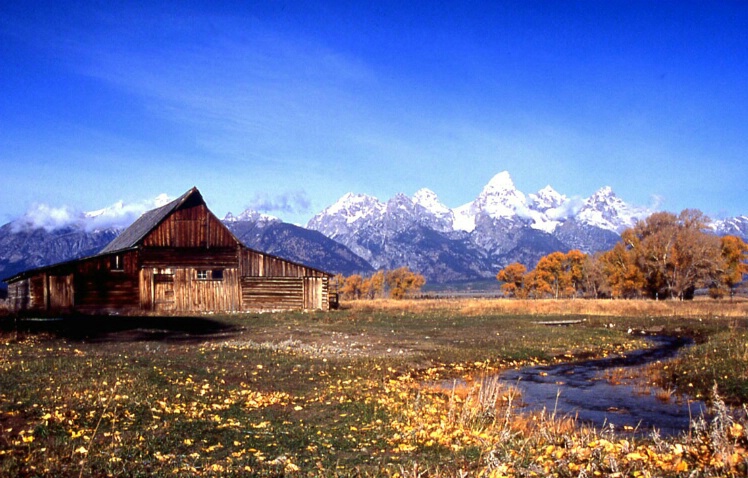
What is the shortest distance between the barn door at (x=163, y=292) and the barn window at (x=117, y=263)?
289cm

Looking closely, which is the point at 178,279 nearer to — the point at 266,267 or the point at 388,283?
the point at 266,267

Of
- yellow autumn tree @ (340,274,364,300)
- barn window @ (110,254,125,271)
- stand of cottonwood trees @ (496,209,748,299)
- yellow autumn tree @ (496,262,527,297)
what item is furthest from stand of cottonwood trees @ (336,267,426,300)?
barn window @ (110,254,125,271)

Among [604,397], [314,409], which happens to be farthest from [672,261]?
[314,409]

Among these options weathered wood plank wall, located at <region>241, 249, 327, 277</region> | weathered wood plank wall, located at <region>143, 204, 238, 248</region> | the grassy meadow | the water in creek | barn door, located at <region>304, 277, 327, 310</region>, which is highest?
weathered wood plank wall, located at <region>143, 204, 238, 248</region>

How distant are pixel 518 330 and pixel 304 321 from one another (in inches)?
629

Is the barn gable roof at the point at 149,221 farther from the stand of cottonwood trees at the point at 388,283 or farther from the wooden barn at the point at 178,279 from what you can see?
the stand of cottonwood trees at the point at 388,283

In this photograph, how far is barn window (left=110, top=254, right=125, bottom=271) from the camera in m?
53.8

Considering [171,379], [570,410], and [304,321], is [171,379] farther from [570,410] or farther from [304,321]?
[304,321]

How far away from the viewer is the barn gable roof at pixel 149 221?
184 feet

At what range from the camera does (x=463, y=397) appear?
62.5ft

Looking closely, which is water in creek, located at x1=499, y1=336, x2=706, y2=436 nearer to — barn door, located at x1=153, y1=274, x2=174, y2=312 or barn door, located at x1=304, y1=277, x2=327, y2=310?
barn door, located at x1=304, y1=277, x2=327, y2=310

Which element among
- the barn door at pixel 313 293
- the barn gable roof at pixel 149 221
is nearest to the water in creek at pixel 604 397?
the barn door at pixel 313 293

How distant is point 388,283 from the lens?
17738cm

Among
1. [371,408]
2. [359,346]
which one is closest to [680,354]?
[359,346]
